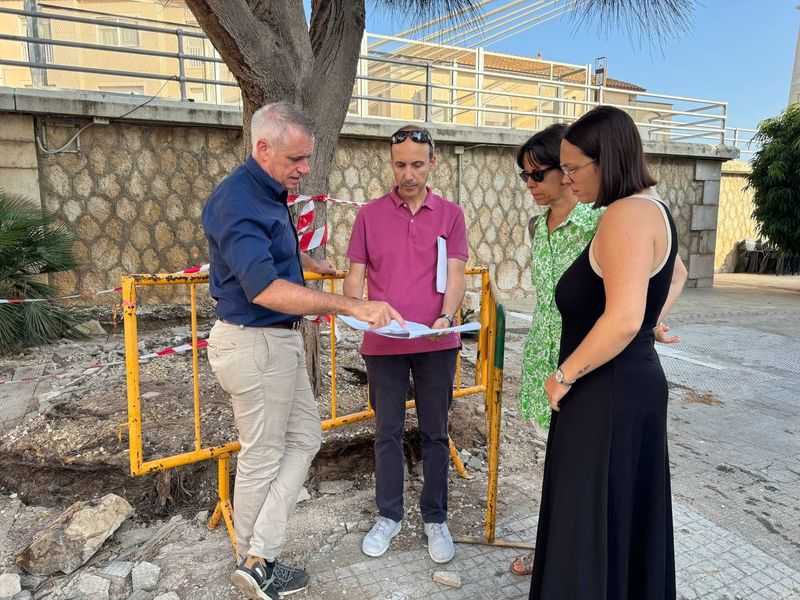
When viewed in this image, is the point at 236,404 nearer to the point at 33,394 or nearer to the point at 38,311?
the point at 33,394

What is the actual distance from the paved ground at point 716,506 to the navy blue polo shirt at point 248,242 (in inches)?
46.3

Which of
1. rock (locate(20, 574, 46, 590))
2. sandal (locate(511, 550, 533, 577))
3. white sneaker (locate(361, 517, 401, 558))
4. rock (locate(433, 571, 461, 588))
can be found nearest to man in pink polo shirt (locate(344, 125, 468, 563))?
white sneaker (locate(361, 517, 401, 558))

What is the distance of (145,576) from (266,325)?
1192 mm

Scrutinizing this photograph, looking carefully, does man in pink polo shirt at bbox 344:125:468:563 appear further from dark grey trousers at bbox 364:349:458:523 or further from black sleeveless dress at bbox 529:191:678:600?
black sleeveless dress at bbox 529:191:678:600

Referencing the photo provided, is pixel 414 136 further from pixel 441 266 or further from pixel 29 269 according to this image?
pixel 29 269

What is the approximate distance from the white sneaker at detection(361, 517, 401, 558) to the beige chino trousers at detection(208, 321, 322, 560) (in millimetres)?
464

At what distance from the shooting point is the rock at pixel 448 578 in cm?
233

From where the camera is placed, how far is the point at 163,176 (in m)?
7.98

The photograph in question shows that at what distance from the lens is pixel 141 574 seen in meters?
2.36

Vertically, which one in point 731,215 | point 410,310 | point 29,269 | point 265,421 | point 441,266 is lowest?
point 265,421

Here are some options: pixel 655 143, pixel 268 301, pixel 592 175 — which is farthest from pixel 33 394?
pixel 655 143

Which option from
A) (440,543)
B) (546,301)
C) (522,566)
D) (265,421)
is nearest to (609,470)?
(546,301)

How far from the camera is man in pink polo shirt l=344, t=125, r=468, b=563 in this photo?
2.51 metres

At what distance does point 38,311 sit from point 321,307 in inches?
204
